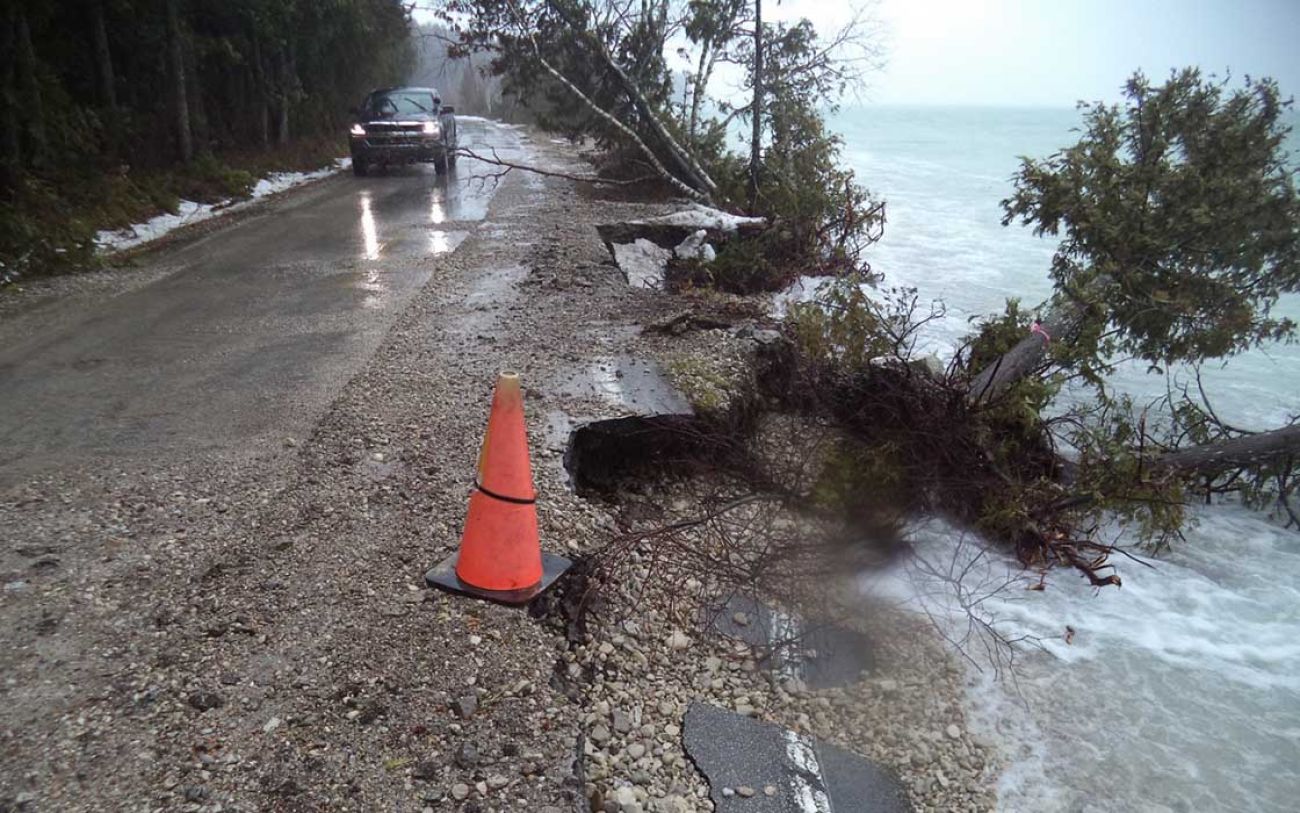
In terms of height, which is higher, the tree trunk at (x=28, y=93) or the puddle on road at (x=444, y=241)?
the tree trunk at (x=28, y=93)

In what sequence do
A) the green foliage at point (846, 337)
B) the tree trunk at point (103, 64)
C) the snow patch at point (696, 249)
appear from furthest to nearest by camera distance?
1. the tree trunk at point (103, 64)
2. the snow patch at point (696, 249)
3. the green foliage at point (846, 337)

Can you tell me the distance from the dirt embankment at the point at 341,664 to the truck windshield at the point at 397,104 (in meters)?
14.3

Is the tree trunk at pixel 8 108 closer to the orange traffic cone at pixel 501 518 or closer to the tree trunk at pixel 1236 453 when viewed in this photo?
the orange traffic cone at pixel 501 518

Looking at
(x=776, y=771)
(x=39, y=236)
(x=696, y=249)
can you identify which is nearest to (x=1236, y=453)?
(x=776, y=771)

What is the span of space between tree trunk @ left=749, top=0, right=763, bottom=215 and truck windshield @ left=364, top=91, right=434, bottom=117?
8.23 metres

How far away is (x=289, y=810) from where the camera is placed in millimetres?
2127

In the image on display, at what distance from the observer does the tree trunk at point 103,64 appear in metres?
11.6

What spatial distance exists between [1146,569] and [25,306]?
892 centimetres

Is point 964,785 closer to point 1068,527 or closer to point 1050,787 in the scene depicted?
point 1050,787

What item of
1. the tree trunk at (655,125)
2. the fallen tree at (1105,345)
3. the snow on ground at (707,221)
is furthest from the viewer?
the tree trunk at (655,125)

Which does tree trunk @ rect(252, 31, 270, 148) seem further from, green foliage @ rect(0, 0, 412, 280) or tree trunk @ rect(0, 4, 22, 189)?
tree trunk @ rect(0, 4, 22, 189)

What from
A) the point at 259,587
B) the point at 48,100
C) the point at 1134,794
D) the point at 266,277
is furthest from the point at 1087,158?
the point at 48,100

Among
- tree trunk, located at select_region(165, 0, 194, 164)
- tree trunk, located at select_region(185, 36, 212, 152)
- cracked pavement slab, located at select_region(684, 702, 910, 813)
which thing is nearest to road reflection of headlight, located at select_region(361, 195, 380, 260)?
tree trunk, located at select_region(165, 0, 194, 164)

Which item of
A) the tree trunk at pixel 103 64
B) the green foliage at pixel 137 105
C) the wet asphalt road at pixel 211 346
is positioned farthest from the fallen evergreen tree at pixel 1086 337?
the tree trunk at pixel 103 64
